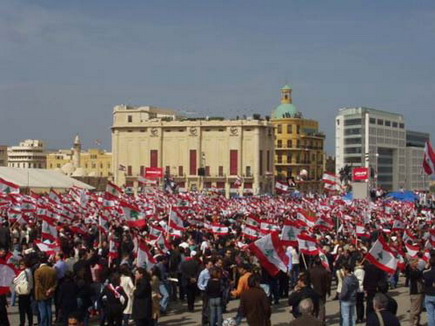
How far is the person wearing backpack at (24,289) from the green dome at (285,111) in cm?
10609

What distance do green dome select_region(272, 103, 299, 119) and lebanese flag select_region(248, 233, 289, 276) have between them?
105 metres

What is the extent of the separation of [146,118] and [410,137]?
3478 inches

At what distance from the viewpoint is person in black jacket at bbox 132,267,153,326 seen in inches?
439

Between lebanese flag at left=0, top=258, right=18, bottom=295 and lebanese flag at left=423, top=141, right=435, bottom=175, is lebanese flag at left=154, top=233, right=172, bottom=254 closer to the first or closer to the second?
lebanese flag at left=0, top=258, right=18, bottom=295

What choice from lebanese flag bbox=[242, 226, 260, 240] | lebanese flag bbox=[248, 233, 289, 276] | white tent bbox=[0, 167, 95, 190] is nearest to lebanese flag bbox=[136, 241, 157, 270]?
lebanese flag bbox=[248, 233, 289, 276]

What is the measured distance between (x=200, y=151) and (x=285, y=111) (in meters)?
21.6

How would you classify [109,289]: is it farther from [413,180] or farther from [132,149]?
[413,180]

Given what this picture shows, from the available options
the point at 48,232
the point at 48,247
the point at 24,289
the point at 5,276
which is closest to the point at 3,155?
the point at 48,232

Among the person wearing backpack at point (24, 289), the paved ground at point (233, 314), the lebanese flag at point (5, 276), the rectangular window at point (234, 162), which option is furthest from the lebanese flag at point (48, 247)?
the rectangular window at point (234, 162)

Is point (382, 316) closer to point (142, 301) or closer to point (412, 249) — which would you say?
point (142, 301)

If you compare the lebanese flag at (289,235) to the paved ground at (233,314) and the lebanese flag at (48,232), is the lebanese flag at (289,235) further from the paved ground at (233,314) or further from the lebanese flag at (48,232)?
the lebanese flag at (48,232)

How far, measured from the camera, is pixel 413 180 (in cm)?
16950

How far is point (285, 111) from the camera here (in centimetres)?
11956

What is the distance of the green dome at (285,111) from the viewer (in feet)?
389
